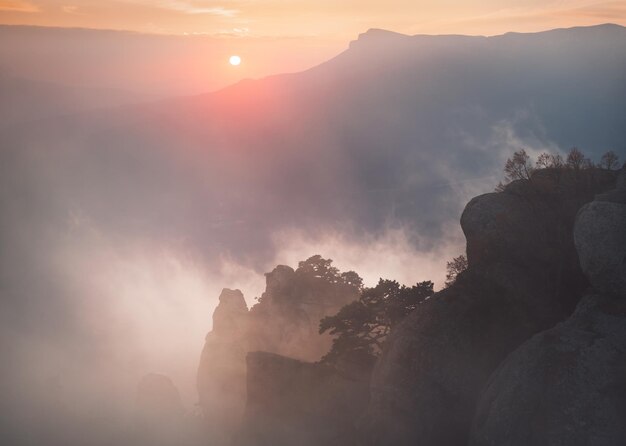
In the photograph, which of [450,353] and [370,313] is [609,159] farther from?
[370,313]

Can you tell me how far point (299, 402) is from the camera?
45500 millimetres

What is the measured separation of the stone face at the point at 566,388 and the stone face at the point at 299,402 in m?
13.7

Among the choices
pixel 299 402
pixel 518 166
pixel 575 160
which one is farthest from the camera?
pixel 299 402

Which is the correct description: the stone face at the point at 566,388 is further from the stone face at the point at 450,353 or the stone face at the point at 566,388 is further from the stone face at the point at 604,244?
the stone face at the point at 450,353

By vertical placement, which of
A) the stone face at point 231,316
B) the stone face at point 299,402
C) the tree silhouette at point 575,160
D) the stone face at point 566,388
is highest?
the stone face at point 231,316

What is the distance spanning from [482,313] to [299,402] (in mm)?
19116

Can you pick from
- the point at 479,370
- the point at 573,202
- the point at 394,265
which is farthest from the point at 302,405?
the point at 394,265

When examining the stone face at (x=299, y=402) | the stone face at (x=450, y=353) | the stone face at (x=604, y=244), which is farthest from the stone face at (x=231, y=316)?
the stone face at (x=604, y=244)

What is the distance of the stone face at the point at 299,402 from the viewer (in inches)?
1662

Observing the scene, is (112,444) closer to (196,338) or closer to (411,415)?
(411,415)

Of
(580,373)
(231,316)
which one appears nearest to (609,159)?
(580,373)

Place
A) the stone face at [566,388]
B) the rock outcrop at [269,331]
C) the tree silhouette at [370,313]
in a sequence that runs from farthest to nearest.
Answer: the rock outcrop at [269,331] < the tree silhouette at [370,313] < the stone face at [566,388]

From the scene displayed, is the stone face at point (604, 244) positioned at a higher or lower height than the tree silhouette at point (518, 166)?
lower

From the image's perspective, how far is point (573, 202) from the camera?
1428 inches
